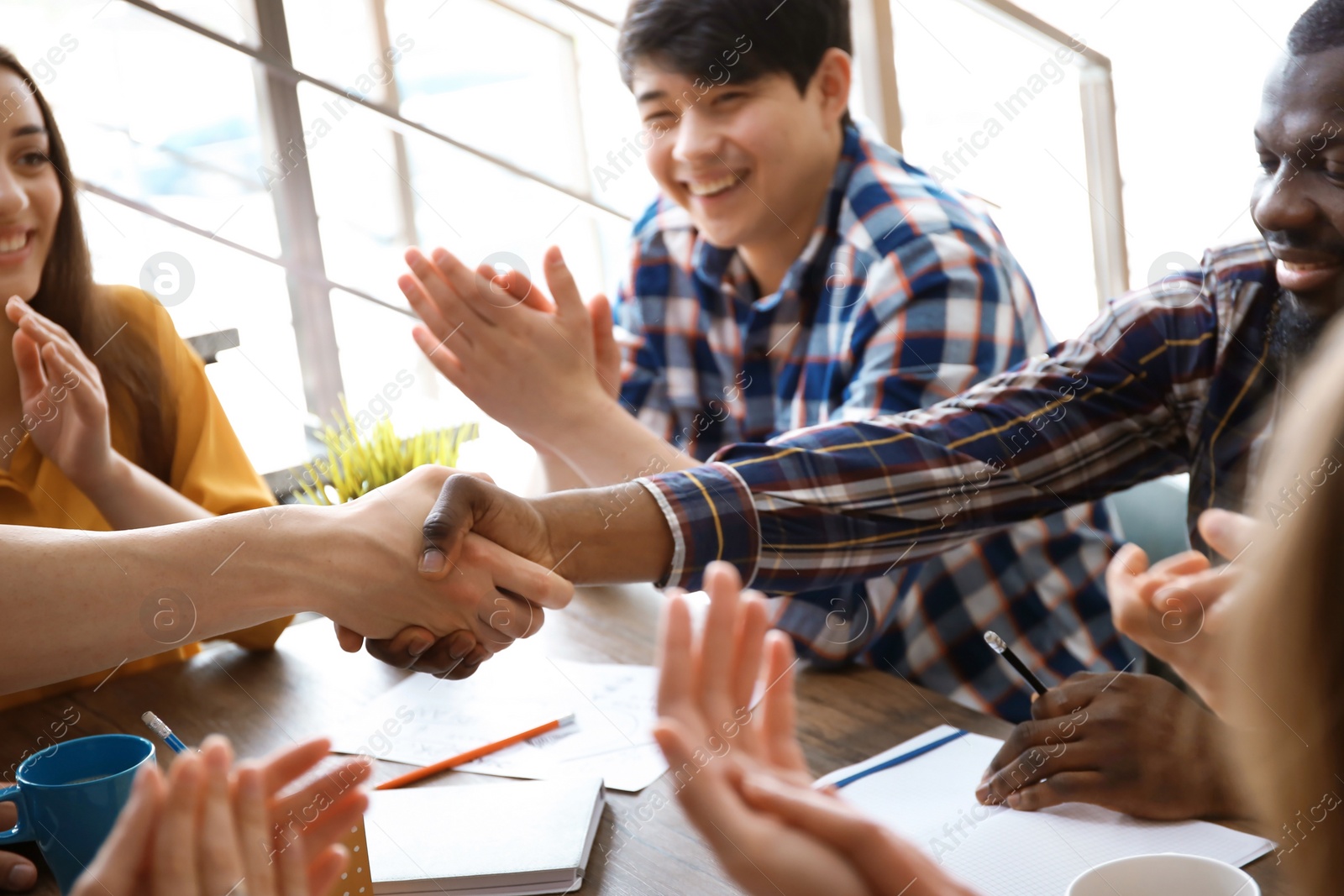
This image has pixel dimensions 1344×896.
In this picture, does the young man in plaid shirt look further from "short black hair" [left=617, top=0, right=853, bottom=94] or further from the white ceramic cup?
the white ceramic cup

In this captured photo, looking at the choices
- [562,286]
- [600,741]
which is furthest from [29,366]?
[600,741]

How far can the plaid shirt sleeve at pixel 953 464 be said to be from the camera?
4.02 feet

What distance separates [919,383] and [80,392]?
42.6 inches

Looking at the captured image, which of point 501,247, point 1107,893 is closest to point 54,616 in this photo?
point 1107,893

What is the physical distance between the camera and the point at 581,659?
1336mm

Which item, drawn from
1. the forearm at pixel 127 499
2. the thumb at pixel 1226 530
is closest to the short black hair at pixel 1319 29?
the thumb at pixel 1226 530

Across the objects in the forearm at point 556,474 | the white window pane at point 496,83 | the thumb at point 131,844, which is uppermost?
the white window pane at point 496,83

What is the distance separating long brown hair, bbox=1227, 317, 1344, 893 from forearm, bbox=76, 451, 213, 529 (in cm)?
136

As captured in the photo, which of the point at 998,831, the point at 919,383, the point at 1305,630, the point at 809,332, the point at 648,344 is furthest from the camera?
the point at 648,344

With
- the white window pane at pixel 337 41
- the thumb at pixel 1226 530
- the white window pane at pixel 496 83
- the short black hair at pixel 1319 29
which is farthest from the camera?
the white window pane at pixel 496 83

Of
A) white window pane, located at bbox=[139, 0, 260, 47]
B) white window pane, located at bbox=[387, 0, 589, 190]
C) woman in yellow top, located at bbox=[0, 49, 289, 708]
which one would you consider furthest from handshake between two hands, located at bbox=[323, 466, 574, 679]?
white window pane, located at bbox=[387, 0, 589, 190]

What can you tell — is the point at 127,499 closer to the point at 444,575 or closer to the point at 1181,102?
the point at 444,575

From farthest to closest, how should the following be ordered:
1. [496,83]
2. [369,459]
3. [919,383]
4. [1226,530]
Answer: [496,83] → [369,459] → [919,383] → [1226,530]

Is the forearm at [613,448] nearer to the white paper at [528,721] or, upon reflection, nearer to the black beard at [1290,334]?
the white paper at [528,721]
